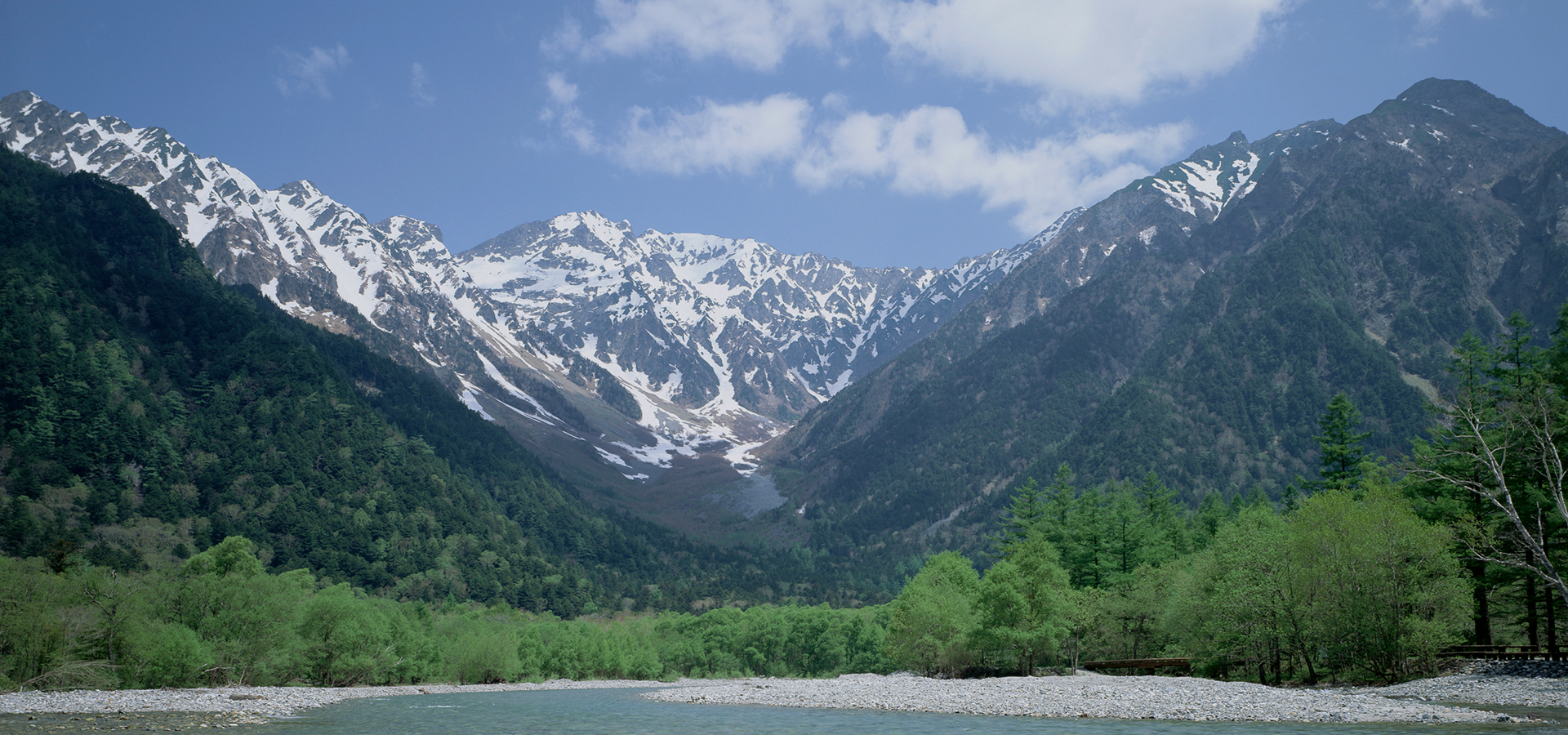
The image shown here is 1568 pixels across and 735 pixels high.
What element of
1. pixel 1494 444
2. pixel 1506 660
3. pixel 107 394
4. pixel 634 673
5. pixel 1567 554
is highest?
pixel 107 394

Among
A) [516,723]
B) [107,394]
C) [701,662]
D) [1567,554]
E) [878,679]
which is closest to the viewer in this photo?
[1567,554]

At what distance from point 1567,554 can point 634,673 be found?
117 metres

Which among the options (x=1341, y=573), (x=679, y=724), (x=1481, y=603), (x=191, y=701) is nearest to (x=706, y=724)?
(x=679, y=724)

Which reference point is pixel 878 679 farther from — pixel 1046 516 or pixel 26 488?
pixel 26 488

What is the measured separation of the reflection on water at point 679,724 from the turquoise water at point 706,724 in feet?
0.19

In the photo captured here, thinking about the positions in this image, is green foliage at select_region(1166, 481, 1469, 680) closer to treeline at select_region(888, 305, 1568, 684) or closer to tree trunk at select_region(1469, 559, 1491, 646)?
treeline at select_region(888, 305, 1568, 684)

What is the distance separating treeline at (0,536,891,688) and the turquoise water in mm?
15084

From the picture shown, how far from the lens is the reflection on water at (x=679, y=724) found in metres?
44.7

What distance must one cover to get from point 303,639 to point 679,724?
5539cm

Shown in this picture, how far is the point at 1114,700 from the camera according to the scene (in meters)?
59.1

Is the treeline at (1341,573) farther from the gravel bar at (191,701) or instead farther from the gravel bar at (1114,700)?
the gravel bar at (191,701)

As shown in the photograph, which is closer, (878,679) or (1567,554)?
(1567,554)

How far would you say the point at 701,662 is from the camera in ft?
493

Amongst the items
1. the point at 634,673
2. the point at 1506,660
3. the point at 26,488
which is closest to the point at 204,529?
the point at 26,488
